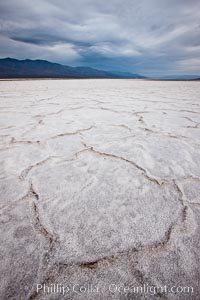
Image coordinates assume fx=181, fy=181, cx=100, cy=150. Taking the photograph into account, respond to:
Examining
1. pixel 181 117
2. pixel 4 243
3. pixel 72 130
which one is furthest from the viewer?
pixel 181 117

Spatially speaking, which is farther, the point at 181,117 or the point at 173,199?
the point at 181,117

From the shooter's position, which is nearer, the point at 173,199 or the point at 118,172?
the point at 173,199

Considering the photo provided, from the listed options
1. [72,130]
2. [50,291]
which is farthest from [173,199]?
[72,130]

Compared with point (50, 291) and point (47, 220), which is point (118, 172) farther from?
point (50, 291)

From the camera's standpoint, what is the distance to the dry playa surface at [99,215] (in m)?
0.47

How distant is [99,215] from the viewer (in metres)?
0.67

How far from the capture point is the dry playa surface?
0.47m

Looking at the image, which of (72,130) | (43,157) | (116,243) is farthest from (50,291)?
(72,130)

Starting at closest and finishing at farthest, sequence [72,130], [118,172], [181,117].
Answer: [118,172], [72,130], [181,117]

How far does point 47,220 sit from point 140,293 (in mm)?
358

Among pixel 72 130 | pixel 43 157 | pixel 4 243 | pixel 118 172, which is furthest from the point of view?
pixel 72 130

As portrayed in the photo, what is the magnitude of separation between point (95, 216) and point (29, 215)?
9.4 inches

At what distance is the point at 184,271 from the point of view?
0.48 m

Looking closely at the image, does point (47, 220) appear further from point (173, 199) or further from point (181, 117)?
point (181, 117)
